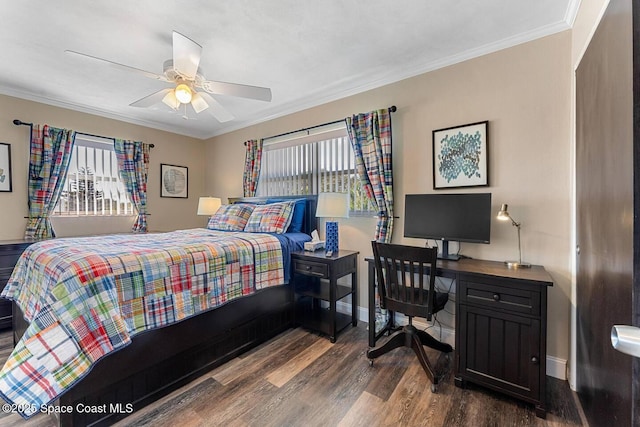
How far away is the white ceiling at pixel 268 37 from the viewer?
1.86 m

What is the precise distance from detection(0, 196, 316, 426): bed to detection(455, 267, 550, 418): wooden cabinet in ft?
5.19

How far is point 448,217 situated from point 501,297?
0.74 m

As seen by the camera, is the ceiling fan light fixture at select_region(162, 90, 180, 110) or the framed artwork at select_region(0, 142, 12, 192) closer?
the ceiling fan light fixture at select_region(162, 90, 180, 110)

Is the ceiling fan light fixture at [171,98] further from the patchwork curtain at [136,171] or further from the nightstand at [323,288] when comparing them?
the patchwork curtain at [136,171]

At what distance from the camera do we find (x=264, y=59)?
2512mm

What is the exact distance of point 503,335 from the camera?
1.73m

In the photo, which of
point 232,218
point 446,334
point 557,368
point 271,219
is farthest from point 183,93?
point 557,368

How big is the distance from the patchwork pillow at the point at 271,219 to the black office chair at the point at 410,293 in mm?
1264

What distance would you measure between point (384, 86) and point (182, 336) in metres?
2.85

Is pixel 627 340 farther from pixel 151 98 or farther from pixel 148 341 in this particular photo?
pixel 151 98

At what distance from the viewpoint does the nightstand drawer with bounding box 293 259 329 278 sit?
8.40 feet

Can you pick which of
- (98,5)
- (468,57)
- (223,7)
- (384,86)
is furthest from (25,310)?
(468,57)

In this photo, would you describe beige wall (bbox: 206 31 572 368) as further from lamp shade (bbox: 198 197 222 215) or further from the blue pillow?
lamp shade (bbox: 198 197 222 215)

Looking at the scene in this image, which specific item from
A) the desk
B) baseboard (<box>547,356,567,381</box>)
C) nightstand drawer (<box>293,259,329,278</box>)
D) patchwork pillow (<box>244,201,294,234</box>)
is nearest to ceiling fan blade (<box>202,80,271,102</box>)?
patchwork pillow (<box>244,201,294,234</box>)
